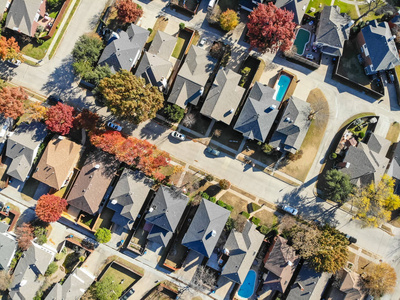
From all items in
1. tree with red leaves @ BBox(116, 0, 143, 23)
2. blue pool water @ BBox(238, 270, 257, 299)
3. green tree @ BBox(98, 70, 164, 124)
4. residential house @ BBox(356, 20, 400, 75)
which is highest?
residential house @ BBox(356, 20, 400, 75)

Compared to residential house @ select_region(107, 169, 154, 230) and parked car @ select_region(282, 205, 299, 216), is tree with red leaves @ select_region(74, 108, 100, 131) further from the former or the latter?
parked car @ select_region(282, 205, 299, 216)

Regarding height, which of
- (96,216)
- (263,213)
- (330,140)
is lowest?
(96,216)

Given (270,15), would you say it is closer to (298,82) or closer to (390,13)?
(298,82)

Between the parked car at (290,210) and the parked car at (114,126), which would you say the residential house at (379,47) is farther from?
the parked car at (114,126)

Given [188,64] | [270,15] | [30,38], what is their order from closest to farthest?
[270,15]
[188,64]
[30,38]

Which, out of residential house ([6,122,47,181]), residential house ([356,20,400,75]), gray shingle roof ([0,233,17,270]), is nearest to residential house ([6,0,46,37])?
residential house ([6,122,47,181])

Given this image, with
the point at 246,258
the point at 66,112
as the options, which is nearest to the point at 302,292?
the point at 246,258
